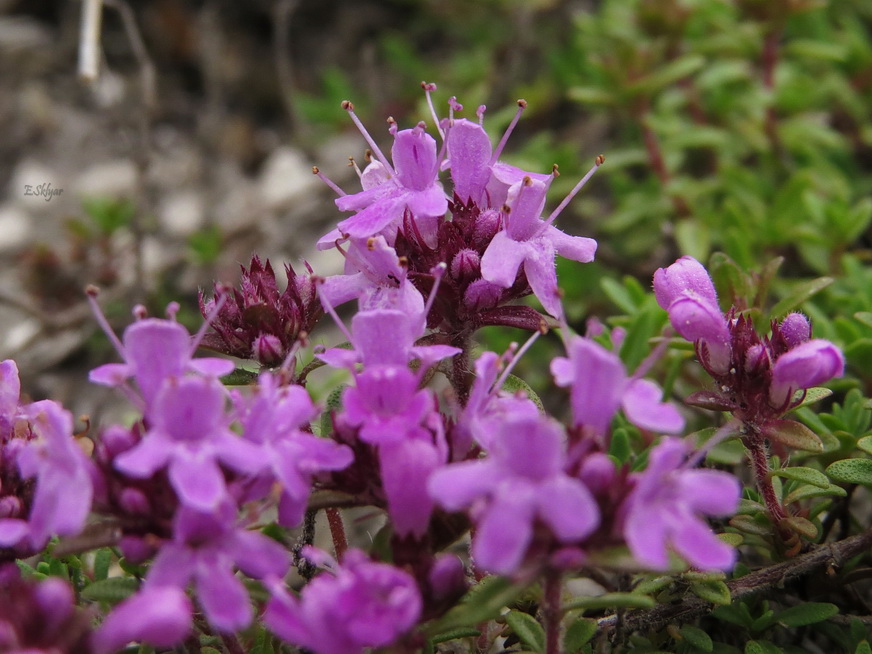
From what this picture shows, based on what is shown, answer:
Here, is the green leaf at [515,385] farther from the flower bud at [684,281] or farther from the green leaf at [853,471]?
the green leaf at [853,471]

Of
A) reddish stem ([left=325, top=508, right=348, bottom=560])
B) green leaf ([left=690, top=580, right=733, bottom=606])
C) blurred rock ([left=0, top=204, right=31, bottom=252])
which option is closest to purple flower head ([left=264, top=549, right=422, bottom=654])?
reddish stem ([left=325, top=508, right=348, bottom=560])

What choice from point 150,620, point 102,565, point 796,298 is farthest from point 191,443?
point 796,298

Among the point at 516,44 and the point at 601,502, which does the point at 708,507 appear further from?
the point at 516,44

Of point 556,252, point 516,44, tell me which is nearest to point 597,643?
point 556,252

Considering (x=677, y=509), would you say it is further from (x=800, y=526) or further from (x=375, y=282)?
(x=375, y=282)

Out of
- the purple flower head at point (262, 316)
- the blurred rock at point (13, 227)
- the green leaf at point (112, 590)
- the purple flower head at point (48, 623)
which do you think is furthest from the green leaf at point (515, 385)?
the blurred rock at point (13, 227)

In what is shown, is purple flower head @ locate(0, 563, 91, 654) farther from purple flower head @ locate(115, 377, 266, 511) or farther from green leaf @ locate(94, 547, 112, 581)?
green leaf @ locate(94, 547, 112, 581)
